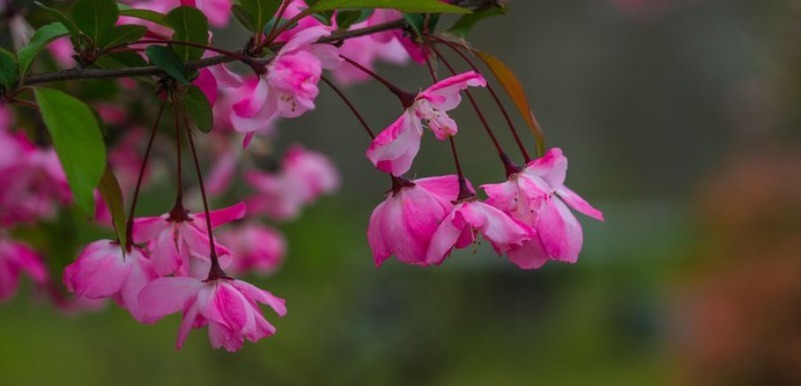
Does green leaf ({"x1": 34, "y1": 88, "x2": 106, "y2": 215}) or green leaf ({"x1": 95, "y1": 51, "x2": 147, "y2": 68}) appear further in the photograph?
green leaf ({"x1": 95, "y1": 51, "x2": 147, "y2": 68})

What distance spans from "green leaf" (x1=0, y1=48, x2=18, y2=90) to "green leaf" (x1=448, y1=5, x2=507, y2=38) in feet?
0.89

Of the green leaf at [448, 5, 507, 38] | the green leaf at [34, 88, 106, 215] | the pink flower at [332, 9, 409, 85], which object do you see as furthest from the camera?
the pink flower at [332, 9, 409, 85]

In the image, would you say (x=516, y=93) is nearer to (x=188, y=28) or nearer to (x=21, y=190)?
(x=188, y=28)

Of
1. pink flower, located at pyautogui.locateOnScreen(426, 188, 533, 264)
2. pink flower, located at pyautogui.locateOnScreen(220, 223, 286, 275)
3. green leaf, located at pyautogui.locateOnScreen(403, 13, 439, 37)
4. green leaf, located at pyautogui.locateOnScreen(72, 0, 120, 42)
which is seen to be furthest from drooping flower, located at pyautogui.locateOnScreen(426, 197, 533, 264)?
pink flower, located at pyautogui.locateOnScreen(220, 223, 286, 275)

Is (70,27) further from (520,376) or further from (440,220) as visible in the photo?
(520,376)

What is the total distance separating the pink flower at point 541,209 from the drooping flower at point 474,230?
0.01 m

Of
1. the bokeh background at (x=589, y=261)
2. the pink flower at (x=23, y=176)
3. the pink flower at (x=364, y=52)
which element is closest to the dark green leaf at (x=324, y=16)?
the pink flower at (x=364, y=52)

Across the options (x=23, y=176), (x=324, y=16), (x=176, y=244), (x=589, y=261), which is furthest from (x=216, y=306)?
(x=589, y=261)

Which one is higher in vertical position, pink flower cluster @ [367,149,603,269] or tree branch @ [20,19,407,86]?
tree branch @ [20,19,407,86]

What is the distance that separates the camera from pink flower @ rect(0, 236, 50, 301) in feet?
3.44

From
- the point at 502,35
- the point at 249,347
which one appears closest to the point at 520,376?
the point at 249,347

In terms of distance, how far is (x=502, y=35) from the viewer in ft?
19.9

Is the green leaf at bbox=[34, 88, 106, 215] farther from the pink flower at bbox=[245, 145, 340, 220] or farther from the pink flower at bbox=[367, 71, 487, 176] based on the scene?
the pink flower at bbox=[245, 145, 340, 220]

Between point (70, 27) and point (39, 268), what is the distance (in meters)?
0.50
